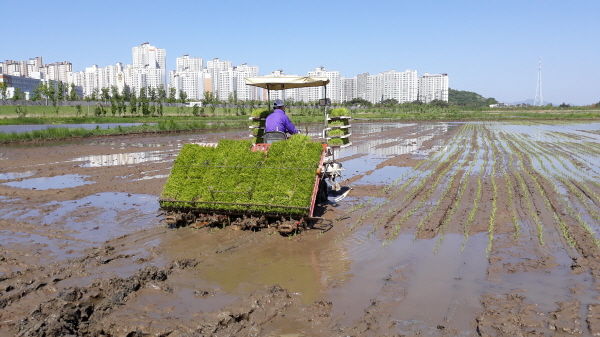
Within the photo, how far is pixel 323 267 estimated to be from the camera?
6.52m

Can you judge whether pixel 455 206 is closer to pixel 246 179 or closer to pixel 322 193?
pixel 322 193

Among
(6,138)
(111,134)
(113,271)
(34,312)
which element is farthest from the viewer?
(111,134)

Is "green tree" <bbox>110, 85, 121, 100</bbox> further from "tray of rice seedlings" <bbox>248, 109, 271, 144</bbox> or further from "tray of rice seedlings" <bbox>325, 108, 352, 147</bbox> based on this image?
"tray of rice seedlings" <bbox>325, 108, 352, 147</bbox>

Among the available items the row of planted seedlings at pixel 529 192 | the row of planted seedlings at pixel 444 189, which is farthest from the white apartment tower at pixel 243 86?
the row of planted seedlings at pixel 529 192

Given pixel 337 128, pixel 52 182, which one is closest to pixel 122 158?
pixel 52 182

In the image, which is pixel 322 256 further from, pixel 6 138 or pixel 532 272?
pixel 6 138

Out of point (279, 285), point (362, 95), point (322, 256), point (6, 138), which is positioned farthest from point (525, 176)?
point (362, 95)

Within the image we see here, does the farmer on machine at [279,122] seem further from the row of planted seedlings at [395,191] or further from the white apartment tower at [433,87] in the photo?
the white apartment tower at [433,87]

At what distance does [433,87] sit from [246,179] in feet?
631

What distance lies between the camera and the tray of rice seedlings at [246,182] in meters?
7.99

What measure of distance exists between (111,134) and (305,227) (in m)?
30.2

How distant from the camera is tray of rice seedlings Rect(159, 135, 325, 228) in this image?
7.99 meters

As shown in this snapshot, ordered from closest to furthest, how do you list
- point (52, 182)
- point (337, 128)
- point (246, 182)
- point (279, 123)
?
1. point (246, 182)
2. point (279, 123)
3. point (337, 128)
4. point (52, 182)

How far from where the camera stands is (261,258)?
6.86 meters
